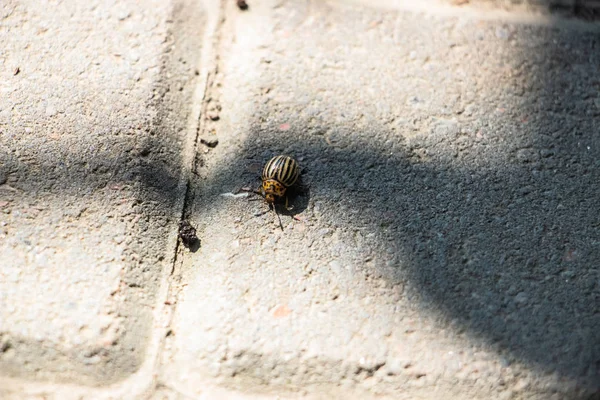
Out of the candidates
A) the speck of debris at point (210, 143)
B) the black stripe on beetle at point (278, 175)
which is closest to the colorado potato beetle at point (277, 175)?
the black stripe on beetle at point (278, 175)

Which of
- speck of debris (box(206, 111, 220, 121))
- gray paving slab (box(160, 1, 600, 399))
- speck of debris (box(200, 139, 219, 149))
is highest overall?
speck of debris (box(206, 111, 220, 121))

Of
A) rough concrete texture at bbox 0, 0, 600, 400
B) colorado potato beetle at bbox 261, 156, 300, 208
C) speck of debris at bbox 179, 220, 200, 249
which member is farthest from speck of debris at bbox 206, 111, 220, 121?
speck of debris at bbox 179, 220, 200, 249

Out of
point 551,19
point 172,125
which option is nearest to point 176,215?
point 172,125

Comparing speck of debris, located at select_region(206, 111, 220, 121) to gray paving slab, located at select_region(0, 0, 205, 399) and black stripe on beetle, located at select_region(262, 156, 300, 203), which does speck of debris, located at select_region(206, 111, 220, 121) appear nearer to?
gray paving slab, located at select_region(0, 0, 205, 399)

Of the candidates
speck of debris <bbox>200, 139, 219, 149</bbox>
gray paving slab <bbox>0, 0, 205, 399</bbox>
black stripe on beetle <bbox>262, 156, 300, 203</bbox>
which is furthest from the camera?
speck of debris <bbox>200, 139, 219, 149</bbox>

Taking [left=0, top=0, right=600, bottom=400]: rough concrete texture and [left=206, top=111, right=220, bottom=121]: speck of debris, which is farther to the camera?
[left=206, top=111, right=220, bottom=121]: speck of debris

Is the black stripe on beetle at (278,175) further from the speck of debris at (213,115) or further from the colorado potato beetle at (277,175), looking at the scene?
the speck of debris at (213,115)

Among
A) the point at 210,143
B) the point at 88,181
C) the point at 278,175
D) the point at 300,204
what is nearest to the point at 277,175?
the point at 278,175

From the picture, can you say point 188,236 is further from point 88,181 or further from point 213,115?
point 213,115
